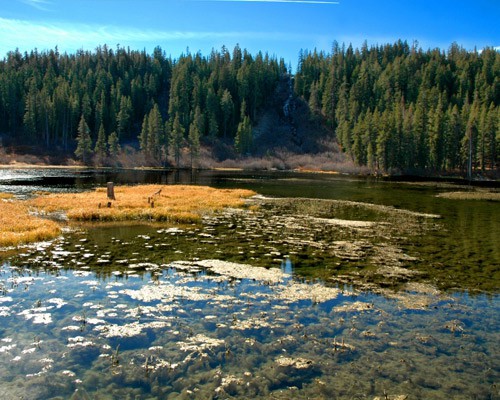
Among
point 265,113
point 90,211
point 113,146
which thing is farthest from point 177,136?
point 90,211

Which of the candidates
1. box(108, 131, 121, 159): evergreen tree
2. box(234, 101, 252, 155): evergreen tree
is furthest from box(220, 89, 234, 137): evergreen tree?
box(108, 131, 121, 159): evergreen tree

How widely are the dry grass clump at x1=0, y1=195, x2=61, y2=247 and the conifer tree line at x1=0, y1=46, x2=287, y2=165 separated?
4137 inches

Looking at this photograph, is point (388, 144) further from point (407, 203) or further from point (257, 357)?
point (257, 357)

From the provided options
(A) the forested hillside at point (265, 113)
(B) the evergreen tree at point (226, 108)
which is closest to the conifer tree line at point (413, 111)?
(A) the forested hillside at point (265, 113)

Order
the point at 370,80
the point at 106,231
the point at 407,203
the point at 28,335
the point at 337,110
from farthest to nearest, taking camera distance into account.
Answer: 1. the point at 370,80
2. the point at 337,110
3. the point at 407,203
4. the point at 106,231
5. the point at 28,335

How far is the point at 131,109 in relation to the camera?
15925 centimetres

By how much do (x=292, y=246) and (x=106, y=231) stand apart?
1220 centimetres

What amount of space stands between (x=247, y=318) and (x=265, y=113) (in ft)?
568

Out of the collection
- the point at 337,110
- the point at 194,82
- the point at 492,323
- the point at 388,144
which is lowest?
the point at 492,323

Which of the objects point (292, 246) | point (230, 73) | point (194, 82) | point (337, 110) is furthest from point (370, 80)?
point (292, 246)

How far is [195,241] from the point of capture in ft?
79.2

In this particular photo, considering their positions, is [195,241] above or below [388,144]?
below

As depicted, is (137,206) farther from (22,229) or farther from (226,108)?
(226,108)

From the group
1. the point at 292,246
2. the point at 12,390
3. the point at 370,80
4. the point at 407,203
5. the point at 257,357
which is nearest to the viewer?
the point at 12,390
